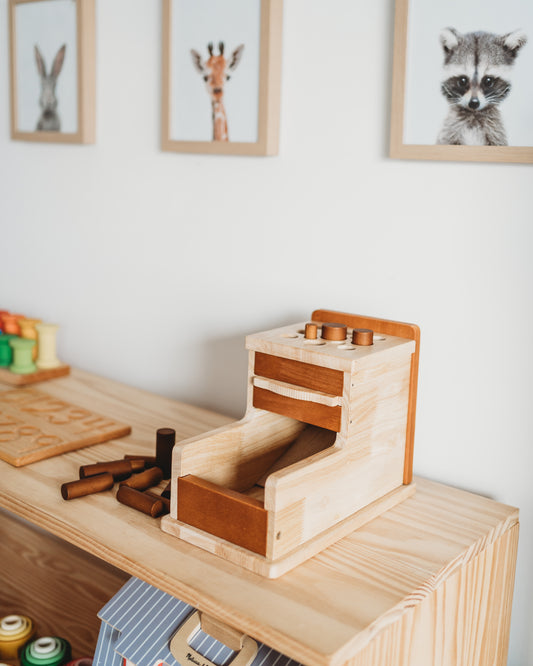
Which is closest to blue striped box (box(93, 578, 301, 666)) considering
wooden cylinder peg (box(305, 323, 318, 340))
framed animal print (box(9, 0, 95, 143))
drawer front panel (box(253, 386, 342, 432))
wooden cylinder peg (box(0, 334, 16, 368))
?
drawer front panel (box(253, 386, 342, 432))

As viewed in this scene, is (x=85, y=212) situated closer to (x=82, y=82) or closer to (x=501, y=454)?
(x=82, y=82)

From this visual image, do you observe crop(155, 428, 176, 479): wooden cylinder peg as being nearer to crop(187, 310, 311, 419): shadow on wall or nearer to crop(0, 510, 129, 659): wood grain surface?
crop(187, 310, 311, 419): shadow on wall

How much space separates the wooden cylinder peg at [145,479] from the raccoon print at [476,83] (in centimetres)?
59

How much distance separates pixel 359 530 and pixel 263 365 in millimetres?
229

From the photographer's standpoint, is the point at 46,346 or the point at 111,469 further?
the point at 46,346

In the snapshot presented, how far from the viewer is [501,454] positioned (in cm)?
102

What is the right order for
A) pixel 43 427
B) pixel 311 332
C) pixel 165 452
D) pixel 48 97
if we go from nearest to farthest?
pixel 311 332
pixel 165 452
pixel 43 427
pixel 48 97

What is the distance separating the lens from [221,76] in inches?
48.2

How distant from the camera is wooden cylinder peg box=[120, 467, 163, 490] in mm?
963

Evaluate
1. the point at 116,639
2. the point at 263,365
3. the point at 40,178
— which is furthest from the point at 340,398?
the point at 40,178

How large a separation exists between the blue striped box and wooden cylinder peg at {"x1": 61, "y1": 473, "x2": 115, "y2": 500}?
16cm

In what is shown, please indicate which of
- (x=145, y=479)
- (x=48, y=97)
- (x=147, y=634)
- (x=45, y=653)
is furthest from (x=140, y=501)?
(x=48, y=97)

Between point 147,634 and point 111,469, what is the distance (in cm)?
22

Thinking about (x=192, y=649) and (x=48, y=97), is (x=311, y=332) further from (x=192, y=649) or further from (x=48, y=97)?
(x=48, y=97)
